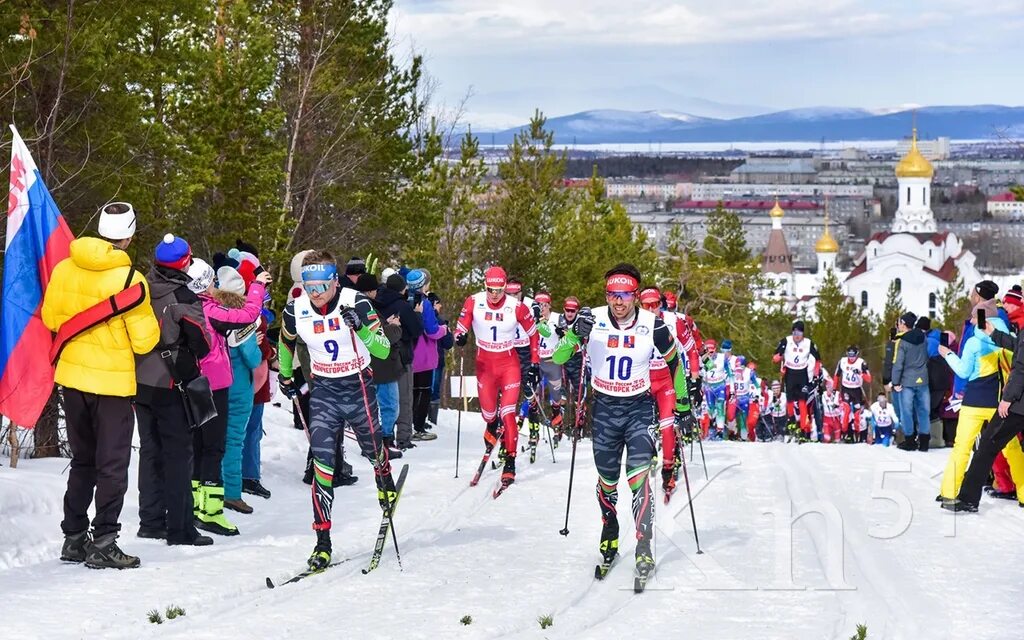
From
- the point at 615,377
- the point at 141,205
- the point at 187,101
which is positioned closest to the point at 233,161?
the point at 187,101

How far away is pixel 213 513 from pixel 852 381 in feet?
56.1

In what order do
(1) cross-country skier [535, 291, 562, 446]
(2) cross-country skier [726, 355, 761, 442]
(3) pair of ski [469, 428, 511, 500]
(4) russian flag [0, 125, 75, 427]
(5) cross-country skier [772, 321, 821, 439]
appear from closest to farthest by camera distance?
(4) russian flag [0, 125, 75, 427] → (3) pair of ski [469, 428, 511, 500] → (1) cross-country skier [535, 291, 562, 446] → (5) cross-country skier [772, 321, 821, 439] → (2) cross-country skier [726, 355, 761, 442]

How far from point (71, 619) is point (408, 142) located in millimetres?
30270

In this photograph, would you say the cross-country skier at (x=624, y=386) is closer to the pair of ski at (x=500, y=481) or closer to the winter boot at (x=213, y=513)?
the winter boot at (x=213, y=513)

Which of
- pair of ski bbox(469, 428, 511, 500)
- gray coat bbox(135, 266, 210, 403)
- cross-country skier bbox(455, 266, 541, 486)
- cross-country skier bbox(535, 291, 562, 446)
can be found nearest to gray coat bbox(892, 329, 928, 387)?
cross-country skier bbox(535, 291, 562, 446)

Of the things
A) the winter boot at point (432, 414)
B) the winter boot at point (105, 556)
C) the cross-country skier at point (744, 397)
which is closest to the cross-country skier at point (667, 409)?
the winter boot at point (105, 556)

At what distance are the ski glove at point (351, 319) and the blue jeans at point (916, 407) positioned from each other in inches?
487

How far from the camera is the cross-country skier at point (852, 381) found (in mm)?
25156

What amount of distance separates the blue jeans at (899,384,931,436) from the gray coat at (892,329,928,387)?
0.35ft

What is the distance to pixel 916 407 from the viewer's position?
19.8m

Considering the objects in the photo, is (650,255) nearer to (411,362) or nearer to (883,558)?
(411,362)

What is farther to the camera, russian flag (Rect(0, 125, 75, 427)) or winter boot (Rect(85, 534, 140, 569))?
russian flag (Rect(0, 125, 75, 427))

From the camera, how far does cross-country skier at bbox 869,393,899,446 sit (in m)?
25.5

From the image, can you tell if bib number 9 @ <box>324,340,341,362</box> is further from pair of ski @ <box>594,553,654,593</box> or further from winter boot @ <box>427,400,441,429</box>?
winter boot @ <box>427,400,441,429</box>
